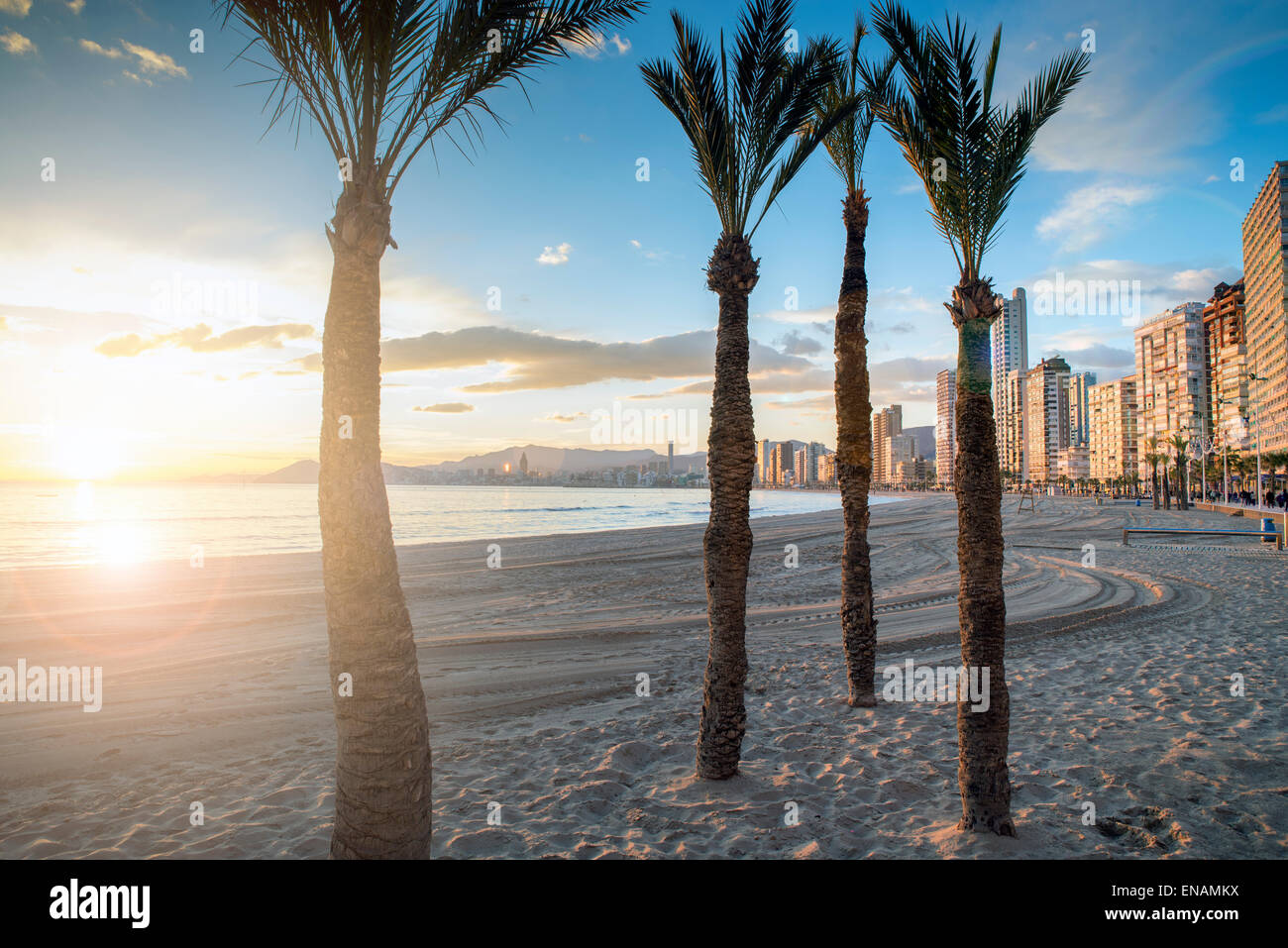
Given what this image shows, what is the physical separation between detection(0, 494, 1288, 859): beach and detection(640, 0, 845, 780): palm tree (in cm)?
97

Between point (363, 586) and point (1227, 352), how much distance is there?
7901 inches

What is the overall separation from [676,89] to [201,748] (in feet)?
27.7

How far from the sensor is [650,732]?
7340 millimetres

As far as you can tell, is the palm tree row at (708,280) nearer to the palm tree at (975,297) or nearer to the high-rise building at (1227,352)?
the palm tree at (975,297)

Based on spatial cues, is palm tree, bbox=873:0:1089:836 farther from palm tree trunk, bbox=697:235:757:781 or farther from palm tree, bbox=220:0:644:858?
palm tree, bbox=220:0:644:858

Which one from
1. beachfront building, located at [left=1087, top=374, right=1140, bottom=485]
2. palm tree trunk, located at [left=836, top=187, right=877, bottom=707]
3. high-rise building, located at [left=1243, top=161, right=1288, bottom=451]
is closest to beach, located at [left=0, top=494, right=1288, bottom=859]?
palm tree trunk, located at [left=836, top=187, right=877, bottom=707]

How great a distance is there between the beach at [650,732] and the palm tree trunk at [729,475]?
1.10m

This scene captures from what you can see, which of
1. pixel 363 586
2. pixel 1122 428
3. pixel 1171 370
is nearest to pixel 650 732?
pixel 363 586

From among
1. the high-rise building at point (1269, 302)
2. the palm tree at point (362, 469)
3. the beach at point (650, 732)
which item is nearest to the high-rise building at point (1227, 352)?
the high-rise building at point (1269, 302)

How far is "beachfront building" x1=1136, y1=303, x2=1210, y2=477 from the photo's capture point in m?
158

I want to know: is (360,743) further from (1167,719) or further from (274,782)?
(1167,719)

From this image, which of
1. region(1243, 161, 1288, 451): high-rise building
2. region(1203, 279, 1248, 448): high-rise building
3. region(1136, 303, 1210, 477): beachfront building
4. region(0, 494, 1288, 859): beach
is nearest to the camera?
region(0, 494, 1288, 859): beach
